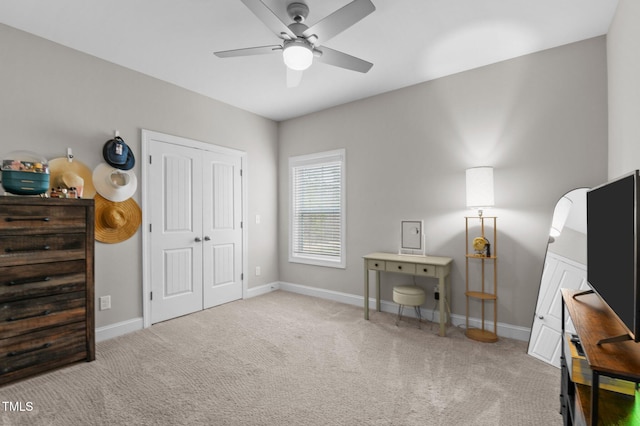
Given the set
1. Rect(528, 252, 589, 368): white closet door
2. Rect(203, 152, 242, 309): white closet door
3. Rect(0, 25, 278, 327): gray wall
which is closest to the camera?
Rect(528, 252, 589, 368): white closet door

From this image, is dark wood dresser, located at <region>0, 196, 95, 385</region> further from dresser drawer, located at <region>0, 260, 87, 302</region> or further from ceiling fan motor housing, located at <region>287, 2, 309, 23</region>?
ceiling fan motor housing, located at <region>287, 2, 309, 23</region>

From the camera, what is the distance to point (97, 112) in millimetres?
3053

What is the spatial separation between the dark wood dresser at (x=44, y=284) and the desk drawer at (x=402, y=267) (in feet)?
9.36

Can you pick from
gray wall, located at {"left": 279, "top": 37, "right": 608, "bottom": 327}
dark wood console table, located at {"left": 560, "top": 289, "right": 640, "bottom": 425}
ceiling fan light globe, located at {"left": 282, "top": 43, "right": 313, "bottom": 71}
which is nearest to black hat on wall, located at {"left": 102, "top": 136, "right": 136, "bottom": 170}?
ceiling fan light globe, located at {"left": 282, "top": 43, "right": 313, "bottom": 71}

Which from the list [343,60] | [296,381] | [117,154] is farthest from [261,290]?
[343,60]

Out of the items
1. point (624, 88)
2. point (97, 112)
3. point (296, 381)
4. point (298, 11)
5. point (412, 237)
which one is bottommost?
point (296, 381)

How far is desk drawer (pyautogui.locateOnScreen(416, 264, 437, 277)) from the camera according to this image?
10.4ft

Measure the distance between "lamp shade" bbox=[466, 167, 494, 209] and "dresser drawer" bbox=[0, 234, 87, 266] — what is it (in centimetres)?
352

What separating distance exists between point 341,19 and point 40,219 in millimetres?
2639

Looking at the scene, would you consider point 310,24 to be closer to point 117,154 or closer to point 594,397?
point 117,154

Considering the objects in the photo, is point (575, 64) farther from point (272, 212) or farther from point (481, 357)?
point (272, 212)

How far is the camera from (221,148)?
4.18 metres

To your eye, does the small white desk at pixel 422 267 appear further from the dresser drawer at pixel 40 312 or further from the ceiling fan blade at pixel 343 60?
the dresser drawer at pixel 40 312

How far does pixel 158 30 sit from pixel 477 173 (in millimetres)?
3113
